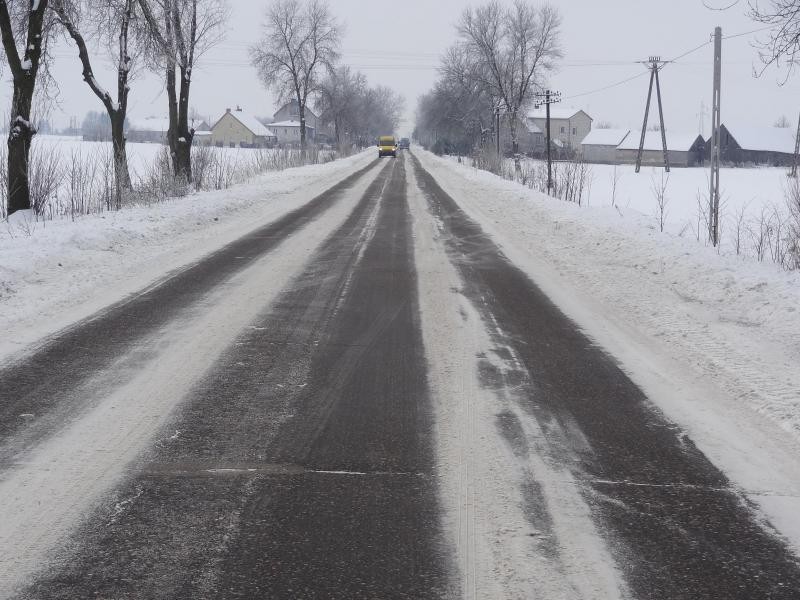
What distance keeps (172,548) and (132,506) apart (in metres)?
0.47

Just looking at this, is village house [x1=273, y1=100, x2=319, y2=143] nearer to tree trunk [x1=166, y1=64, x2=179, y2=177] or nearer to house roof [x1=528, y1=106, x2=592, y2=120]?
house roof [x1=528, y1=106, x2=592, y2=120]

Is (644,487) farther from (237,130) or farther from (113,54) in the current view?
(237,130)

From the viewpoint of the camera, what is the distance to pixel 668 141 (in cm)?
9156

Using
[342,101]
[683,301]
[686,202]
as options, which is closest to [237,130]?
[342,101]

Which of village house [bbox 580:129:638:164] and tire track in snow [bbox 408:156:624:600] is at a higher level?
village house [bbox 580:129:638:164]

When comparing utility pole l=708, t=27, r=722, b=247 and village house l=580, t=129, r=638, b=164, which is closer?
utility pole l=708, t=27, r=722, b=247

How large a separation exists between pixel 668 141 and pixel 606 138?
22.0 meters

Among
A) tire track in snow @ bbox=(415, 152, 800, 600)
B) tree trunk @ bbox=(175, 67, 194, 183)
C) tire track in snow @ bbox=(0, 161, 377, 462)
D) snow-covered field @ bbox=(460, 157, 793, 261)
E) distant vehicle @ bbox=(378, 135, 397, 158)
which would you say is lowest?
tire track in snow @ bbox=(415, 152, 800, 600)

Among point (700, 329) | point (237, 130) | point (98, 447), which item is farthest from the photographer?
point (237, 130)

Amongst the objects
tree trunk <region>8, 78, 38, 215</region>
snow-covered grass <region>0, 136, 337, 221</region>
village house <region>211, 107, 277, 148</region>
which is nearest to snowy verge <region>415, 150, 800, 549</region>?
snow-covered grass <region>0, 136, 337, 221</region>

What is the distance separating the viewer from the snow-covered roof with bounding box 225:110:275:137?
133 meters

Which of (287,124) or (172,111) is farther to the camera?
(287,124)

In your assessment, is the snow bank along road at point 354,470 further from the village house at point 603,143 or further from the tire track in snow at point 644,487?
the village house at point 603,143

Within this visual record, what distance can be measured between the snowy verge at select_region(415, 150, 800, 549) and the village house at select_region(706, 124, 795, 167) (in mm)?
84815
